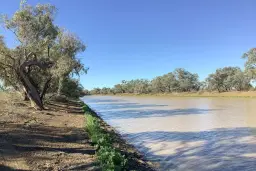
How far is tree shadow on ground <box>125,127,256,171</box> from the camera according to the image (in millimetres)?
10586

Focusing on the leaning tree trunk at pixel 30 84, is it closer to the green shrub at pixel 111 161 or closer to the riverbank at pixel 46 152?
the riverbank at pixel 46 152

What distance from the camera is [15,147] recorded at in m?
10.6

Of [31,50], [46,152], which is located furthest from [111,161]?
[31,50]

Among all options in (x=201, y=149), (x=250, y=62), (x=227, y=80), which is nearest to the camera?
(x=201, y=149)

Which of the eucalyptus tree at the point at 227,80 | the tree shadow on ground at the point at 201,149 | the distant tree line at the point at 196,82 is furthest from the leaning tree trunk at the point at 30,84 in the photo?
the eucalyptus tree at the point at 227,80

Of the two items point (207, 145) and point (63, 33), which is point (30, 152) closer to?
point (207, 145)

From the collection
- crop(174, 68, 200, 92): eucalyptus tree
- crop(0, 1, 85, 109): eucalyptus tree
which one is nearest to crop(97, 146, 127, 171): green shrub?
crop(0, 1, 85, 109): eucalyptus tree

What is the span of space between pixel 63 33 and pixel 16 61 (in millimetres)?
7316

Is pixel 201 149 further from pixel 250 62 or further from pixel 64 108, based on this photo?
pixel 250 62

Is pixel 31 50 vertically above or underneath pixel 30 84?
above

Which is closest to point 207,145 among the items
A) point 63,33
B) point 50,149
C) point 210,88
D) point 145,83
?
point 50,149

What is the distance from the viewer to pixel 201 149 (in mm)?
13406

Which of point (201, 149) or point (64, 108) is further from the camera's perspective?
point (64, 108)

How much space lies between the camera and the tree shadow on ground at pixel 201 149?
34.7ft
